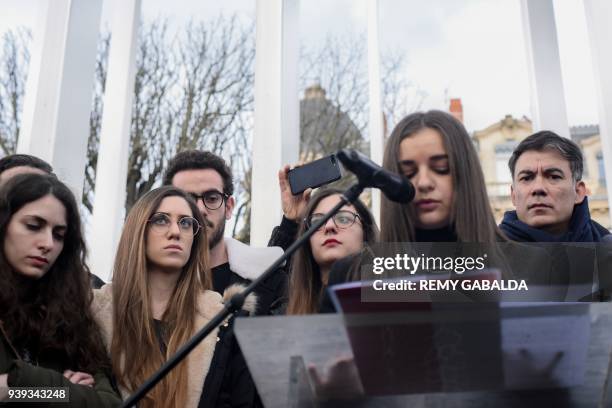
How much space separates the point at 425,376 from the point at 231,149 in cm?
472

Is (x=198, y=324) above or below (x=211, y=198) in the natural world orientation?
below

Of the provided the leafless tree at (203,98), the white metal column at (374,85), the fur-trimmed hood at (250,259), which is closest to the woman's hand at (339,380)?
the fur-trimmed hood at (250,259)

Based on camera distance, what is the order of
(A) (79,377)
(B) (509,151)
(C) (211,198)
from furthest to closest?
(B) (509,151), (C) (211,198), (A) (79,377)

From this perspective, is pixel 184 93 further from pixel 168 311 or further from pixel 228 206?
pixel 168 311

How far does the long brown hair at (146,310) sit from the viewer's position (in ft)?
6.31

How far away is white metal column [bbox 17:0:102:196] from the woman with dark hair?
144 centimetres

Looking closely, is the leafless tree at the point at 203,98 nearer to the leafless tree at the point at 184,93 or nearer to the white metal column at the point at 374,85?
the leafless tree at the point at 184,93

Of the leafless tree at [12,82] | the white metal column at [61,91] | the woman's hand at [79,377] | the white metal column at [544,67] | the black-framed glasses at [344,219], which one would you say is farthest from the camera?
the leafless tree at [12,82]

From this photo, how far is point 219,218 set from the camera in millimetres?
2654

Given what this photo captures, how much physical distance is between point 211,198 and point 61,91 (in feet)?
4.74

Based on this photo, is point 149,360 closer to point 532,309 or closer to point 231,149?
point 532,309

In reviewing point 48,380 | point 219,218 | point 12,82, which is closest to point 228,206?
point 219,218

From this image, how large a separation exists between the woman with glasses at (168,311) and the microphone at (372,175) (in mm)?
887

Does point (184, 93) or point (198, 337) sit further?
point (184, 93)
